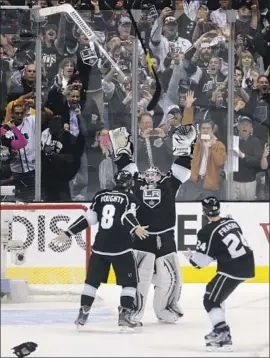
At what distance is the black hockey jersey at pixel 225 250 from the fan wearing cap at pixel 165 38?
3401mm

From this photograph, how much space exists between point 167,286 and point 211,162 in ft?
6.66

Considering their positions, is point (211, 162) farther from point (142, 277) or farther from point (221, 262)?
point (221, 262)

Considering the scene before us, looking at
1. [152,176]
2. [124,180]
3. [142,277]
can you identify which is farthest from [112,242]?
[152,176]

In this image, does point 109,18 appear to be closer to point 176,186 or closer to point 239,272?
point 176,186

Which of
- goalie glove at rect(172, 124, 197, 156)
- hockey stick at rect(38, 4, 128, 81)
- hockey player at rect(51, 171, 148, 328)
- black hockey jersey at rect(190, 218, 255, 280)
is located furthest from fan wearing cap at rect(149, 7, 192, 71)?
black hockey jersey at rect(190, 218, 255, 280)

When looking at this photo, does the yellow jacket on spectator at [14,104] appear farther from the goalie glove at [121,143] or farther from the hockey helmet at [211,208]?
the hockey helmet at [211,208]

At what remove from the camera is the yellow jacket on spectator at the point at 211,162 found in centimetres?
1163

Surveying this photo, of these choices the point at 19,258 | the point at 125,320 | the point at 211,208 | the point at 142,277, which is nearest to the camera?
the point at 211,208

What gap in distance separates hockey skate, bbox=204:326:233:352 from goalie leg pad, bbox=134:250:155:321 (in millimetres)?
1242

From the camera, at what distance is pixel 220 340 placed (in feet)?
27.8

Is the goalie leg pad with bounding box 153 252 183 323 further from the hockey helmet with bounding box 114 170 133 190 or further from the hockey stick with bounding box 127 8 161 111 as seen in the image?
the hockey stick with bounding box 127 8 161 111

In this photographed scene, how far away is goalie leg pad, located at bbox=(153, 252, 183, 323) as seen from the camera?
388 inches

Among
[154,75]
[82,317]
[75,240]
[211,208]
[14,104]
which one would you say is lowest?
[82,317]

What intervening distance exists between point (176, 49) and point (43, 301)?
7.97ft
